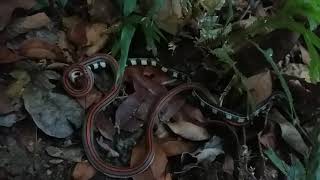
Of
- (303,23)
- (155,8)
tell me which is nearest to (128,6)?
(155,8)

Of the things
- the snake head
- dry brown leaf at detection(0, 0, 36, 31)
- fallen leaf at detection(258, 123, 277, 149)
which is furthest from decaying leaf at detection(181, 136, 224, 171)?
dry brown leaf at detection(0, 0, 36, 31)

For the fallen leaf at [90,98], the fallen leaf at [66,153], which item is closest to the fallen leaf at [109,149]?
the fallen leaf at [66,153]

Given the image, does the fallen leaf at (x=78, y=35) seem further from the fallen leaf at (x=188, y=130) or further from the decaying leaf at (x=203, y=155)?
the decaying leaf at (x=203, y=155)

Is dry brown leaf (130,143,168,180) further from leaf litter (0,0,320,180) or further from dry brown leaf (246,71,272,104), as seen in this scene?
dry brown leaf (246,71,272,104)

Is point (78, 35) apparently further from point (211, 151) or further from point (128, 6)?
point (211, 151)

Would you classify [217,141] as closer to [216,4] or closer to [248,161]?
[248,161]

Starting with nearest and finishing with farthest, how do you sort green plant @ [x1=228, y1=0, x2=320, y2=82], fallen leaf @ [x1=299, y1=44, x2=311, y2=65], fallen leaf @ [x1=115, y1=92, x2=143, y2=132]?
green plant @ [x1=228, y1=0, x2=320, y2=82]
fallen leaf @ [x1=115, y1=92, x2=143, y2=132]
fallen leaf @ [x1=299, y1=44, x2=311, y2=65]

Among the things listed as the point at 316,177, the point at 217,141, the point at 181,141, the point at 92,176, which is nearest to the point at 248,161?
the point at 217,141
